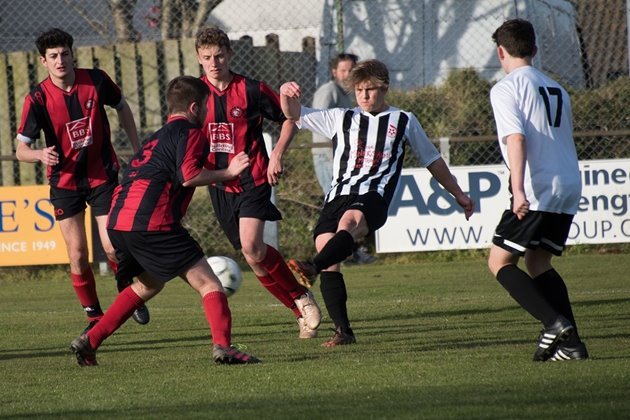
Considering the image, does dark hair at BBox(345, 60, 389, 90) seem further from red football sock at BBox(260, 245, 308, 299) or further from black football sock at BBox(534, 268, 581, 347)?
black football sock at BBox(534, 268, 581, 347)

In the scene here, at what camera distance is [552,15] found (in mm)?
16281

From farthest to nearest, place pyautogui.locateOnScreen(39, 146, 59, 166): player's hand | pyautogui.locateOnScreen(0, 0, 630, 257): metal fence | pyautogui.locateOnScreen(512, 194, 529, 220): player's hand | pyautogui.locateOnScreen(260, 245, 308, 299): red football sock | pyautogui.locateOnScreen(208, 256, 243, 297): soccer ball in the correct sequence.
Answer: pyautogui.locateOnScreen(0, 0, 630, 257): metal fence, pyautogui.locateOnScreen(208, 256, 243, 297): soccer ball, pyautogui.locateOnScreen(260, 245, 308, 299): red football sock, pyautogui.locateOnScreen(39, 146, 59, 166): player's hand, pyautogui.locateOnScreen(512, 194, 529, 220): player's hand

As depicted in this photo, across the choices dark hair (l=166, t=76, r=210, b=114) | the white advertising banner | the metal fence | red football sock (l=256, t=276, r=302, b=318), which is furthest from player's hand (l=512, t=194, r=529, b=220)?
the metal fence

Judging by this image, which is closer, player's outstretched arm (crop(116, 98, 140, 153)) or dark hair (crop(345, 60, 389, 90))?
dark hair (crop(345, 60, 389, 90))

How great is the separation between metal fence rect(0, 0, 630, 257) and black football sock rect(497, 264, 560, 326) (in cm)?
723

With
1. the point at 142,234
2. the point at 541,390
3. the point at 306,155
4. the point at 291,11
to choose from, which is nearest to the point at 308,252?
the point at 306,155

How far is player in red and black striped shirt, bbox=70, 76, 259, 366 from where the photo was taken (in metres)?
6.16

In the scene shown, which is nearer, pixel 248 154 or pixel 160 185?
pixel 160 185

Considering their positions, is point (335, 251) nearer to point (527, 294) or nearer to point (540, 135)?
point (527, 294)

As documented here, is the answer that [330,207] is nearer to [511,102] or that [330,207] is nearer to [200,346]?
[200,346]

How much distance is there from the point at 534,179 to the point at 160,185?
1.88 m

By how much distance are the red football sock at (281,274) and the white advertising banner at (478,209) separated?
16.5ft

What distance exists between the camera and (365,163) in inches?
287

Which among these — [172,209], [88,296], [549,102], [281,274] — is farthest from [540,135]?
[88,296]
